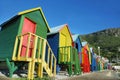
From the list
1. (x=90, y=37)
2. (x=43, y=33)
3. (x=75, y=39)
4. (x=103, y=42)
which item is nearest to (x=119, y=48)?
(x=103, y=42)

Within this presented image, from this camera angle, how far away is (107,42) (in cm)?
15000

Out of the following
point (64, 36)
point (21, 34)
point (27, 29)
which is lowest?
point (21, 34)

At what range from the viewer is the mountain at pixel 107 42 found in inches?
4624

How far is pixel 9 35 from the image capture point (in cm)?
1299

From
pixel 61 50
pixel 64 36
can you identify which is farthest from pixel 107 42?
pixel 61 50

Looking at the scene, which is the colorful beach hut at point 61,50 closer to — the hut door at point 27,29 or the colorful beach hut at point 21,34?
the colorful beach hut at point 21,34

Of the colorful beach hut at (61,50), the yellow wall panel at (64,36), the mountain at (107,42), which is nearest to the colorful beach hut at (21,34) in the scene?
the colorful beach hut at (61,50)

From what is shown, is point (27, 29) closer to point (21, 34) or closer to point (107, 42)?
point (21, 34)

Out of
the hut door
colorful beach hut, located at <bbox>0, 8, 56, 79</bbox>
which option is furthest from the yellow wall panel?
the hut door

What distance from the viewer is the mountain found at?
11744 cm

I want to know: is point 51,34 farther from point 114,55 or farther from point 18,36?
point 114,55

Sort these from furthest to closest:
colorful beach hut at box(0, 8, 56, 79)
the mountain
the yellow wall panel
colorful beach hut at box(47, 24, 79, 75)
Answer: the mountain → the yellow wall panel → colorful beach hut at box(47, 24, 79, 75) → colorful beach hut at box(0, 8, 56, 79)

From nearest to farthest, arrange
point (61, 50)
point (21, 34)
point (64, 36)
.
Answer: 1. point (21, 34)
2. point (61, 50)
3. point (64, 36)

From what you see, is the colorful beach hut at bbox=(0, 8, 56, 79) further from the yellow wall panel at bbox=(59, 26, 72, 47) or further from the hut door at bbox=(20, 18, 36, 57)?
the yellow wall panel at bbox=(59, 26, 72, 47)
